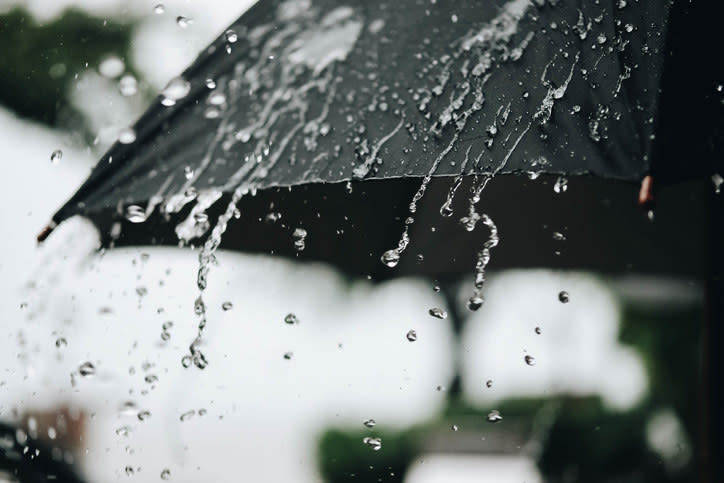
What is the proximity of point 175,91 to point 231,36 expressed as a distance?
20cm

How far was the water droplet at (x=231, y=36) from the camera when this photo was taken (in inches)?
79.1

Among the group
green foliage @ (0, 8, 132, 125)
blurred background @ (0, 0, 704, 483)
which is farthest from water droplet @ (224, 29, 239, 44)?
green foliage @ (0, 8, 132, 125)

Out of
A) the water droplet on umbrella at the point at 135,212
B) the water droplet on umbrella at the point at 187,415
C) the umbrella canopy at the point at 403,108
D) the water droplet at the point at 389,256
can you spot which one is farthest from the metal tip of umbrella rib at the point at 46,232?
the water droplet on umbrella at the point at 187,415

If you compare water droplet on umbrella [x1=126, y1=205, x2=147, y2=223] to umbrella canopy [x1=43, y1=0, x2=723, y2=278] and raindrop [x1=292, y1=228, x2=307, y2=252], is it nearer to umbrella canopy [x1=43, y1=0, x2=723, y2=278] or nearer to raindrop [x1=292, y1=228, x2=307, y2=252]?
umbrella canopy [x1=43, y1=0, x2=723, y2=278]

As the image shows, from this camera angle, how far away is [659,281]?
12.4 ft

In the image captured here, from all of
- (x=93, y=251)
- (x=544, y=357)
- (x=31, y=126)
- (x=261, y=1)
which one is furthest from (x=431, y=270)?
(x=31, y=126)

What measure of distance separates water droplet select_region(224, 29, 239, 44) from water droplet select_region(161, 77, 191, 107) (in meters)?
0.15

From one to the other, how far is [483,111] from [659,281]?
2.56m

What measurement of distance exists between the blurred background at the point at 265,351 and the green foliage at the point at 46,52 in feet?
0.11

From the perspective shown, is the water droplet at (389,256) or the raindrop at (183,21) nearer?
the raindrop at (183,21)

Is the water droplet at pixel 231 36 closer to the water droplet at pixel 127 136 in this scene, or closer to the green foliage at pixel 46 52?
the water droplet at pixel 127 136

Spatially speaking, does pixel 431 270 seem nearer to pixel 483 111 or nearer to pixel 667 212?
pixel 667 212

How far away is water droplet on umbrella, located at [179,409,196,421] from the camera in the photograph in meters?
3.75

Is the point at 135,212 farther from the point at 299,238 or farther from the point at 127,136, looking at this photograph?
the point at 299,238
